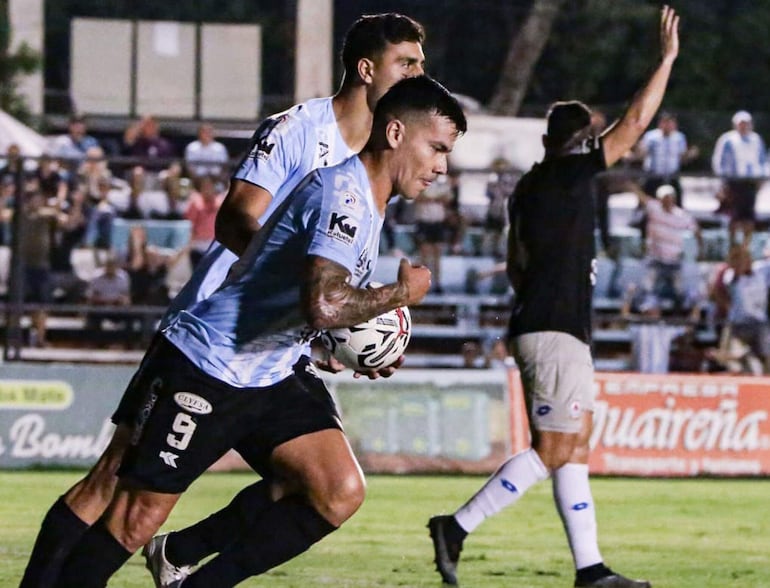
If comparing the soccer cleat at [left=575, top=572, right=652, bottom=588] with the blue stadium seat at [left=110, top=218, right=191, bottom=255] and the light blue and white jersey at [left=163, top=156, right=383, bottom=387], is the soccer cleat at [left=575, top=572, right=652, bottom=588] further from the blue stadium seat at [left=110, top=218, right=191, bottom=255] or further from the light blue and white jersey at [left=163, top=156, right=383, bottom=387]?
the blue stadium seat at [left=110, top=218, right=191, bottom=255]

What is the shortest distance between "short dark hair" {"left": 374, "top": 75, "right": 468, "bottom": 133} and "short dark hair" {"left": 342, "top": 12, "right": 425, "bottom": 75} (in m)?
1.19

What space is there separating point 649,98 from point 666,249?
9330 millimetres

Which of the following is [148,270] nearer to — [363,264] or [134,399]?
[134,399]

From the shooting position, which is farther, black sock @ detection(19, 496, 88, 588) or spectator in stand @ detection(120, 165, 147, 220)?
spectator in stand @ detection(120, 165, 147, 220)

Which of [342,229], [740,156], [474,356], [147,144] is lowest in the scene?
[474,356]

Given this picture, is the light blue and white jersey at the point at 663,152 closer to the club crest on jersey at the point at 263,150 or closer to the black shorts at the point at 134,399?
the club crest on jersey at the point at 263,150

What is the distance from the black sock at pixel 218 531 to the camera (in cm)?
704

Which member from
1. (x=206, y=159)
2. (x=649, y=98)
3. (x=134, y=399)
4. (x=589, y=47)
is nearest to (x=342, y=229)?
(x=134, y=399)

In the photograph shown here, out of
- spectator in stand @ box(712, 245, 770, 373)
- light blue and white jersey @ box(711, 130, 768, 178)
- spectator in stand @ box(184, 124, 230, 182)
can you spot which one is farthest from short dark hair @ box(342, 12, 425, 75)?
light blue and white jersey @ box(711, 130, 768, 178)

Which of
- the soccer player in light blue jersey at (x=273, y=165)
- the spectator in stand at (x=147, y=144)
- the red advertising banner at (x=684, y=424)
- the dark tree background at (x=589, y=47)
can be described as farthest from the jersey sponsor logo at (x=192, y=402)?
the dark tree background at (x=589, y=47)

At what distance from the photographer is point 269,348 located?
241 inches

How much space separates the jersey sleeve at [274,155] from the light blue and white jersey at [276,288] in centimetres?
69

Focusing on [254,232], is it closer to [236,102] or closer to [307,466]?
[307,466]

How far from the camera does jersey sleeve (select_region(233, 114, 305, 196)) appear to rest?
6902 mm
